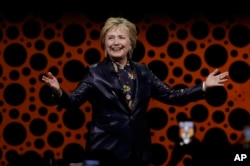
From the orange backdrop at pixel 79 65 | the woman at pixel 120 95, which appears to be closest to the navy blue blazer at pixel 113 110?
the woman at pixel 120 95

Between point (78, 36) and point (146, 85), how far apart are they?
1.44m

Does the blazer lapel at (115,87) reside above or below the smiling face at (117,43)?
below

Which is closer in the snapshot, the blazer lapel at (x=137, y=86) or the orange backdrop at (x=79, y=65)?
the blazer lapel at (x=137, y=86)

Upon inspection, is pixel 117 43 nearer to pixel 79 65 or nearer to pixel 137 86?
pixel 137 86

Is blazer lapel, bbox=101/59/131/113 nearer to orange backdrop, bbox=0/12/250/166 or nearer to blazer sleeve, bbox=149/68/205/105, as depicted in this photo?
blazer sleeve, bbox=149/68/205/105

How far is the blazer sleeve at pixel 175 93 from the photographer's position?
3.12m

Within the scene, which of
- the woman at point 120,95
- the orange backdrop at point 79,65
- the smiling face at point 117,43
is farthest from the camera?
the orange backdrop at point 79,65

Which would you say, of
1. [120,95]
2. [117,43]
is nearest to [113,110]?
[120,95]

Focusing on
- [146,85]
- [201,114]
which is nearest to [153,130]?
[201,114]

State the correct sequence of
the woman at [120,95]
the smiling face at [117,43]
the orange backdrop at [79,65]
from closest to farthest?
the woman at [120,95] < the smiling face at [117,43] < the orange backdrop at [79,65]

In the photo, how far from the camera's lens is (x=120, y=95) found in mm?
2967

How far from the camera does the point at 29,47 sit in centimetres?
433

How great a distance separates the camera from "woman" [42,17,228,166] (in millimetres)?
2933

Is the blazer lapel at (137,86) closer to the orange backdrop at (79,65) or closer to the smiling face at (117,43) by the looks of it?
the smiling face at (117,43)
